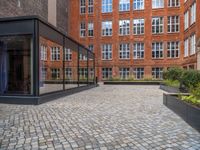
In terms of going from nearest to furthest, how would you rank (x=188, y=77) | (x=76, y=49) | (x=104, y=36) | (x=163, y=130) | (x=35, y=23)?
(x=163, y=130)
(x=35, y=23)
(x=188, y=77)
(x=76, y=49)
(x=104, y=36)

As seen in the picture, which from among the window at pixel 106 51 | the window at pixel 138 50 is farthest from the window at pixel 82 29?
the window at pixel 138 50

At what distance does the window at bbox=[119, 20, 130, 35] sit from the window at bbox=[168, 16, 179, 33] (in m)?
6.67

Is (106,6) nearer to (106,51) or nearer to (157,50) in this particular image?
(106,51)

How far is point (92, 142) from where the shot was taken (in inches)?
217

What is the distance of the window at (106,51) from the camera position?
132 feet

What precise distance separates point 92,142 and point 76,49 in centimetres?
1593

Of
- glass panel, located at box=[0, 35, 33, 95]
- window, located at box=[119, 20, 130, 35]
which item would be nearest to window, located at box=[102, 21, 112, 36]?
window, located at box=[119, 20, 130, 35]

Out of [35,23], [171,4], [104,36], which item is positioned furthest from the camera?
[104,36]

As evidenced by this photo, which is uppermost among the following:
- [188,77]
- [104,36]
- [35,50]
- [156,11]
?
[156,11]

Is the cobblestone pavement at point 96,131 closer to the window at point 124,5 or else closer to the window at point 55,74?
the window at point 55,74

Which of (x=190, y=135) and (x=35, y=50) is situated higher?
(x=35, y=50)

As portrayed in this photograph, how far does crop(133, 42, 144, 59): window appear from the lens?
38.6 metres

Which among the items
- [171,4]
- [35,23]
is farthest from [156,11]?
[35,23]

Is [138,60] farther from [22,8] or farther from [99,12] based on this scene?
[22,8]
